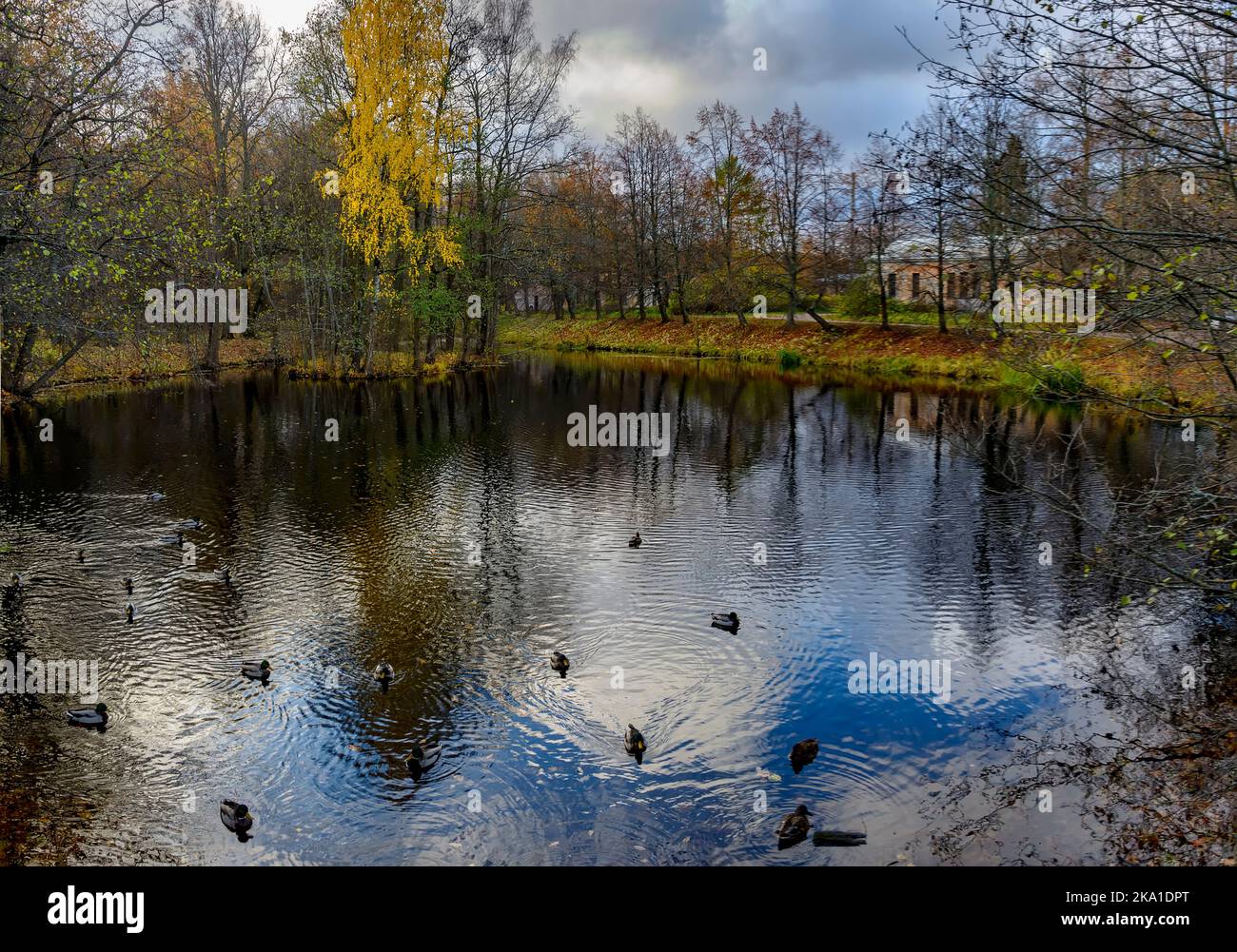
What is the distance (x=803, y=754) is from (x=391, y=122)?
1498 inches

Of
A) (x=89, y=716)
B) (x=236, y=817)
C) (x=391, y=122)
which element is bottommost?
(x=236, y=817)

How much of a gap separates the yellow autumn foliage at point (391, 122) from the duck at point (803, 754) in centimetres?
3573

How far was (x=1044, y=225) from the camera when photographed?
8383 mm

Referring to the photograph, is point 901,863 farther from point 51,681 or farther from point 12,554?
point 12,554

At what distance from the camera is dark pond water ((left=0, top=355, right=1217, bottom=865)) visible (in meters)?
8.71

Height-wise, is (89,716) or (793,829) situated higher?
(89,716)

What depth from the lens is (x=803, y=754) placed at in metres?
9.80

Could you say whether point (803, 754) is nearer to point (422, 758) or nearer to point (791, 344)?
point (422, 758)

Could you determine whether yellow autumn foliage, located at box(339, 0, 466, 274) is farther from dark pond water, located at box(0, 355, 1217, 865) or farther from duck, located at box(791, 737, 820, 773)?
duck, located at box(791, 737, 820, 773)

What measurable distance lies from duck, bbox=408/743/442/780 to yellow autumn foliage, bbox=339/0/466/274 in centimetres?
3421

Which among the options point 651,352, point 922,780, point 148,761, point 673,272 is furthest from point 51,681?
point 673,272

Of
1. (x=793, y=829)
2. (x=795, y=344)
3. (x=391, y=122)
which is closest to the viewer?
(x=793, y=829)

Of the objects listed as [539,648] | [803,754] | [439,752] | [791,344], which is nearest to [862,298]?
[791,344]

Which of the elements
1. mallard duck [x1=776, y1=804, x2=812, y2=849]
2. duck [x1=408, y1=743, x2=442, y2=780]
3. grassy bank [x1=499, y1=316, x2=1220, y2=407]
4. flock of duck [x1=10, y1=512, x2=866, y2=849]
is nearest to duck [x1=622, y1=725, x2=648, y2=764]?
flock of duck [x1=10, y1=512, x2=866, y2=849]
